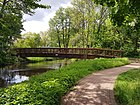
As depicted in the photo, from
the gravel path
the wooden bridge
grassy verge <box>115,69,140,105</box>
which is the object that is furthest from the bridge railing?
grassy verge <box>115,69,140,105</box>

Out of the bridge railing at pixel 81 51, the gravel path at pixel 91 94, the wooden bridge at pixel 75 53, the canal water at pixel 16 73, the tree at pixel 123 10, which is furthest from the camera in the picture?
the wooden bridge at pixel 75 53

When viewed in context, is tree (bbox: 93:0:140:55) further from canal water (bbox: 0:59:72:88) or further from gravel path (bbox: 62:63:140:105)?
canal water (bbox: 0:59:72:88)

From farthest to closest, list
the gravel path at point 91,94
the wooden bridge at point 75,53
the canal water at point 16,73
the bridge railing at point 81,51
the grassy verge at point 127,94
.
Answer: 1. the wooden bridge at point 75,53
2. the bridge railing at point 81,51
3. the canal water at point 16,73
4. the grassy verge at point 127,94
5. the gravel path at point 91,94

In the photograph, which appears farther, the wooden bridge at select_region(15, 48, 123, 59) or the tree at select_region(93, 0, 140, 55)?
the wooden bridge at select_region(15, 48, 123, 59)

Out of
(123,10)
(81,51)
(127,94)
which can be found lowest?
(127,94)

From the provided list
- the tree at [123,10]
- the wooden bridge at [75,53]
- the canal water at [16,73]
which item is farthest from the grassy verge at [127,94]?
the wooden bridge at [75,53]

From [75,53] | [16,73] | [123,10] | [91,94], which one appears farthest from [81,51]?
[91,94]

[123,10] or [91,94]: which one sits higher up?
[123,10]

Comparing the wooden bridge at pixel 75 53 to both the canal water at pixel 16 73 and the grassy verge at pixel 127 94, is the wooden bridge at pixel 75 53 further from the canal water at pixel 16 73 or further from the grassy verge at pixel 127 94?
the grassy verge at pixel 127 94

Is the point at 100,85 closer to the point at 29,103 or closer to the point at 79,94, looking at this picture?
the point at 79,94

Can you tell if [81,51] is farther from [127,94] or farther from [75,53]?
[127,94]

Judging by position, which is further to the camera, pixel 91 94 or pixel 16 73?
pixel 16 73

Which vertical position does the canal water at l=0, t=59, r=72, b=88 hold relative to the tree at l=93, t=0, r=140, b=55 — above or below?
below

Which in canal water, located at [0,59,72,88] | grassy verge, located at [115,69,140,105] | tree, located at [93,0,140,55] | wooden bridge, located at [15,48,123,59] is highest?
tree, located at [93,0,140,55]
